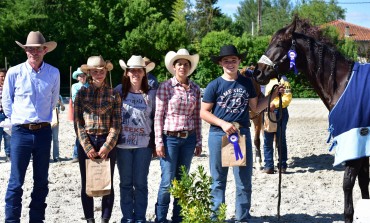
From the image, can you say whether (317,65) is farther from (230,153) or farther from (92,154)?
(92,154)

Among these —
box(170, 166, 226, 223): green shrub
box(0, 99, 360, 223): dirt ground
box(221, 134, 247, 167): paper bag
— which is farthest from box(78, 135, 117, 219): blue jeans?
box(170, 166, 226, 223): green shrub

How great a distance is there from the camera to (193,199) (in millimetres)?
3977

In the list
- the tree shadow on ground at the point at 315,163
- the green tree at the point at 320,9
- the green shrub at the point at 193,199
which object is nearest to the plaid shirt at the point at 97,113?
the green shrub at the point at 193,199

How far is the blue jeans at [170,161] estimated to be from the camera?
5.64 meters

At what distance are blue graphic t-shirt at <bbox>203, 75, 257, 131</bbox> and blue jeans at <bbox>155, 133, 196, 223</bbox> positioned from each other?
0.39 meters

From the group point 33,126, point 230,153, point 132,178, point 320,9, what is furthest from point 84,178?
point 320,9

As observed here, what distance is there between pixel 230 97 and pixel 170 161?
901 mm

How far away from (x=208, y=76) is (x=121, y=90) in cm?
2728

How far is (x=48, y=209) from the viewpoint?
6637 mm

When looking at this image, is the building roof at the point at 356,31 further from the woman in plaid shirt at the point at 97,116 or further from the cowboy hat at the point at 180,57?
the woman in plaid shirt at the point at 97,116

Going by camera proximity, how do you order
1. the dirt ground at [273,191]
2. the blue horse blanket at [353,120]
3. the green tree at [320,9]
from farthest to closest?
the green tree at [320,9] < the dirt ground at [273,191] < the blue horse blanket at [353,120]

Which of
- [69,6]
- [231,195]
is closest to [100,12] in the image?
[69,6]

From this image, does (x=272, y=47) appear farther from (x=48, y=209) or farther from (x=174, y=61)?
(x=48, y=209)

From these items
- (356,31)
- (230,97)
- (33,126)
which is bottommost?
(33,126)
